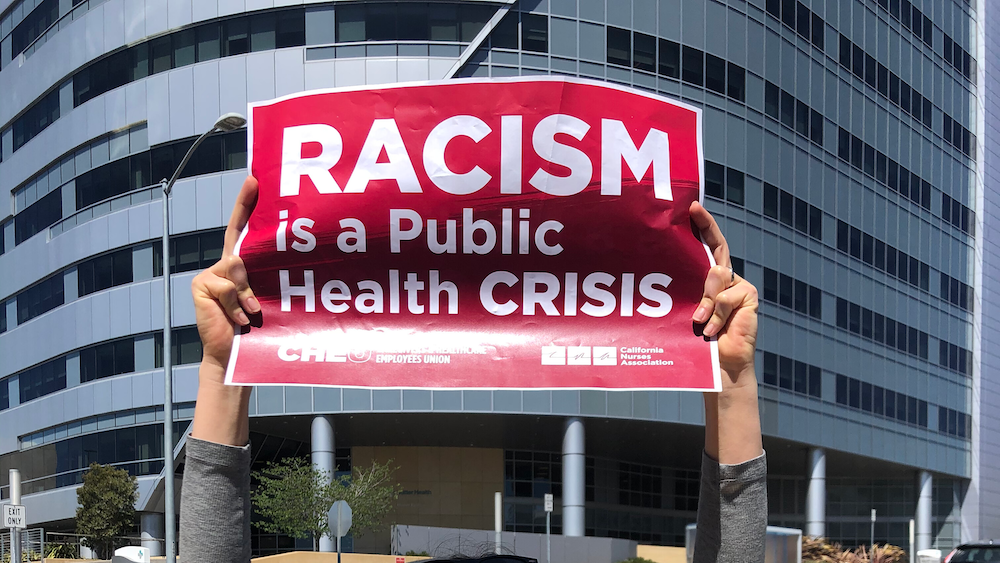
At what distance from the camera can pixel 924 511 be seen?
56281 mm

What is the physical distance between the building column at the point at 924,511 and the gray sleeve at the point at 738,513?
54.0 metres

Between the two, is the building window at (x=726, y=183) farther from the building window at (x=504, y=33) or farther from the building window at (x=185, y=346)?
the building window at (x=185, y=346)

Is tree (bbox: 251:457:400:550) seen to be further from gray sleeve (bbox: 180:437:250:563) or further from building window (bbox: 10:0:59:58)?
gray sleeve (bbox: 180:437:250:563)

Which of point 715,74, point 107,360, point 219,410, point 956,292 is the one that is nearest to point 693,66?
point 715,74

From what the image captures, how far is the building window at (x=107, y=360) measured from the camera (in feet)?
126

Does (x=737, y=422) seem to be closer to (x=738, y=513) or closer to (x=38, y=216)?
(x=738, y=513)

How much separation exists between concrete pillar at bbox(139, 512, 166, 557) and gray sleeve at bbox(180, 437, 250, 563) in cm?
3410

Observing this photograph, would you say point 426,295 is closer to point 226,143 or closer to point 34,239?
point 226,143

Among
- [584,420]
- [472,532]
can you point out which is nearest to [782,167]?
[584,420]

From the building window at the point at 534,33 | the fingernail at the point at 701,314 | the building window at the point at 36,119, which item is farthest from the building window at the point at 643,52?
the fingernail at the point at 701,314

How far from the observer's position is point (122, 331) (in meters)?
38.3

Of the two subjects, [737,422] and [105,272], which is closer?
[737,422]

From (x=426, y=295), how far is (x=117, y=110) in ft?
117

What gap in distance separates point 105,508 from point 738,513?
3369 centimetres
